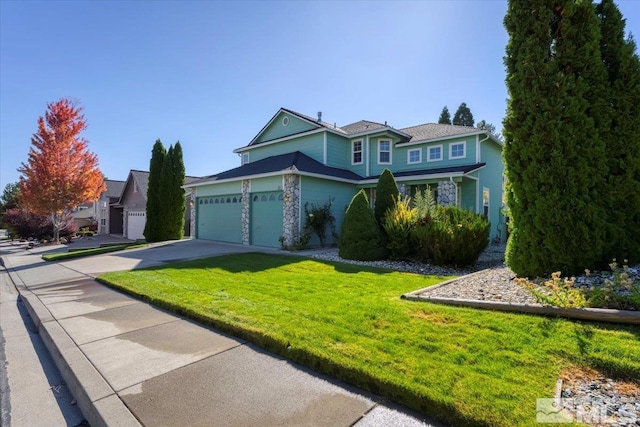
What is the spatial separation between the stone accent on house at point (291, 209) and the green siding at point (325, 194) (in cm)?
29

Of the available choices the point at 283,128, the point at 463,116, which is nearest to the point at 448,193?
the point at 283,128

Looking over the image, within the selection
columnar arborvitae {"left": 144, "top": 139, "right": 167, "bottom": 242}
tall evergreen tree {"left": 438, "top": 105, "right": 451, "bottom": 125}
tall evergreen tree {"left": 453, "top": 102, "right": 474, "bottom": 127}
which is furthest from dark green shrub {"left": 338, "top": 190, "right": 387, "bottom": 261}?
tall evergreen tree {"left": 453, "top": 102, "right": 474, "bottom": 127}

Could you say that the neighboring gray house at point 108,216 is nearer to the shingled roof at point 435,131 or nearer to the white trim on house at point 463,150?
the shingled roof at point 435,131

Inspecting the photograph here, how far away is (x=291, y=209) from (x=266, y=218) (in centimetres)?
193

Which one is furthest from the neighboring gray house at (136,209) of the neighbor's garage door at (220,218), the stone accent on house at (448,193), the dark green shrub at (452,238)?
the dark green shrub at (452,238)

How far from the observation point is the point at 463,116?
40.6 meters

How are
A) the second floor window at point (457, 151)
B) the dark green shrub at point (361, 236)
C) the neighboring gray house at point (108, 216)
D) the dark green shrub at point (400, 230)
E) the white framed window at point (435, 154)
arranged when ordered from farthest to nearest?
the neighboring gray house at point (108, 216) < the white framed window at point (435, 154) < the second floor window at point (457, 151) < the dark green shrub at point (361, 236) < the dark green shrub at point (400, 230)

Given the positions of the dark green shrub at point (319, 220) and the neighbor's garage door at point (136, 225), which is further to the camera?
the neighbor's garage door at point (136, 225)

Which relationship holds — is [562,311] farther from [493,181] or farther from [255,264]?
[493,181]

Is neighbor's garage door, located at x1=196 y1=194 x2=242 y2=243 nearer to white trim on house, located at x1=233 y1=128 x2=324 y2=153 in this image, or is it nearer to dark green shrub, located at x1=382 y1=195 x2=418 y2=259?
white trim on house, located at x1=233 y1=128 x2=324 y2=153

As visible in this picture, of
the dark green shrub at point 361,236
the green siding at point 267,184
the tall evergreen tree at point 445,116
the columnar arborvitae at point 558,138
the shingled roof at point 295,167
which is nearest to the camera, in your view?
the columnar arborvitae at point 558,138

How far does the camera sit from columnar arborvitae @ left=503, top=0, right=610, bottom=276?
5.16m

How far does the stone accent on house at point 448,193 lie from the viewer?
13766 millimetres

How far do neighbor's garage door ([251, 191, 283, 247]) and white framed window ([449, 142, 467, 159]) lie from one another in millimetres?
8808
